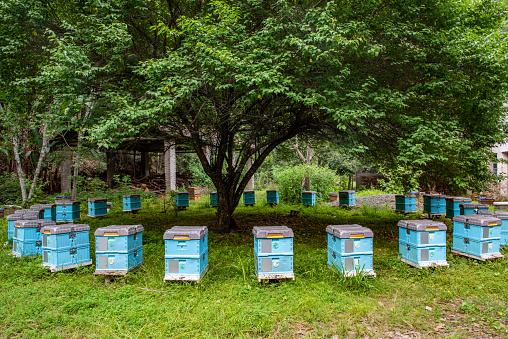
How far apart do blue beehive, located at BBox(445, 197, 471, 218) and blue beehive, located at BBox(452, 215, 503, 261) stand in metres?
3.24

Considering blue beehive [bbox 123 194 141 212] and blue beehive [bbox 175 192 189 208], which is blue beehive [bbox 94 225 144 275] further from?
blue beehive [bbox 175 192 189 208]

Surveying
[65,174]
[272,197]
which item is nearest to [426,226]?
[272,197]

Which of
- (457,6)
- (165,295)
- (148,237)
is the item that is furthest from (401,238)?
(148,237)

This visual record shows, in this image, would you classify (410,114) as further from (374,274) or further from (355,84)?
(374,274)

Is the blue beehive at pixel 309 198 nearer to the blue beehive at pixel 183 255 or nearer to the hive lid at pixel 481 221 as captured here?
the hive lid at pixel 481 221

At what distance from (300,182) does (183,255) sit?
9.80 meters

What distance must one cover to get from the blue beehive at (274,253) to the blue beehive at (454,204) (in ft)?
21.6

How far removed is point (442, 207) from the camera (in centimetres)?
912

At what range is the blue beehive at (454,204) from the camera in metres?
8.29

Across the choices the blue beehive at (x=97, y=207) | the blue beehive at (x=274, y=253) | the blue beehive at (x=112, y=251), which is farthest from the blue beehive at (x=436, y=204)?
the blue beehive at (x=97, y=207)

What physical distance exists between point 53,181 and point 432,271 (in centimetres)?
1632

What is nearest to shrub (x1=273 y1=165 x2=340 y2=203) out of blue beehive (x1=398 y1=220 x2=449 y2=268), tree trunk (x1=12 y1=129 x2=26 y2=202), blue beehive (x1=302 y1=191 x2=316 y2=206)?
blue beehive (x1=302 y1=191 x2=316 y2=206)

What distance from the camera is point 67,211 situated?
8961 millimetres

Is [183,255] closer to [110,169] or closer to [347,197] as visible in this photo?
[347,197]
